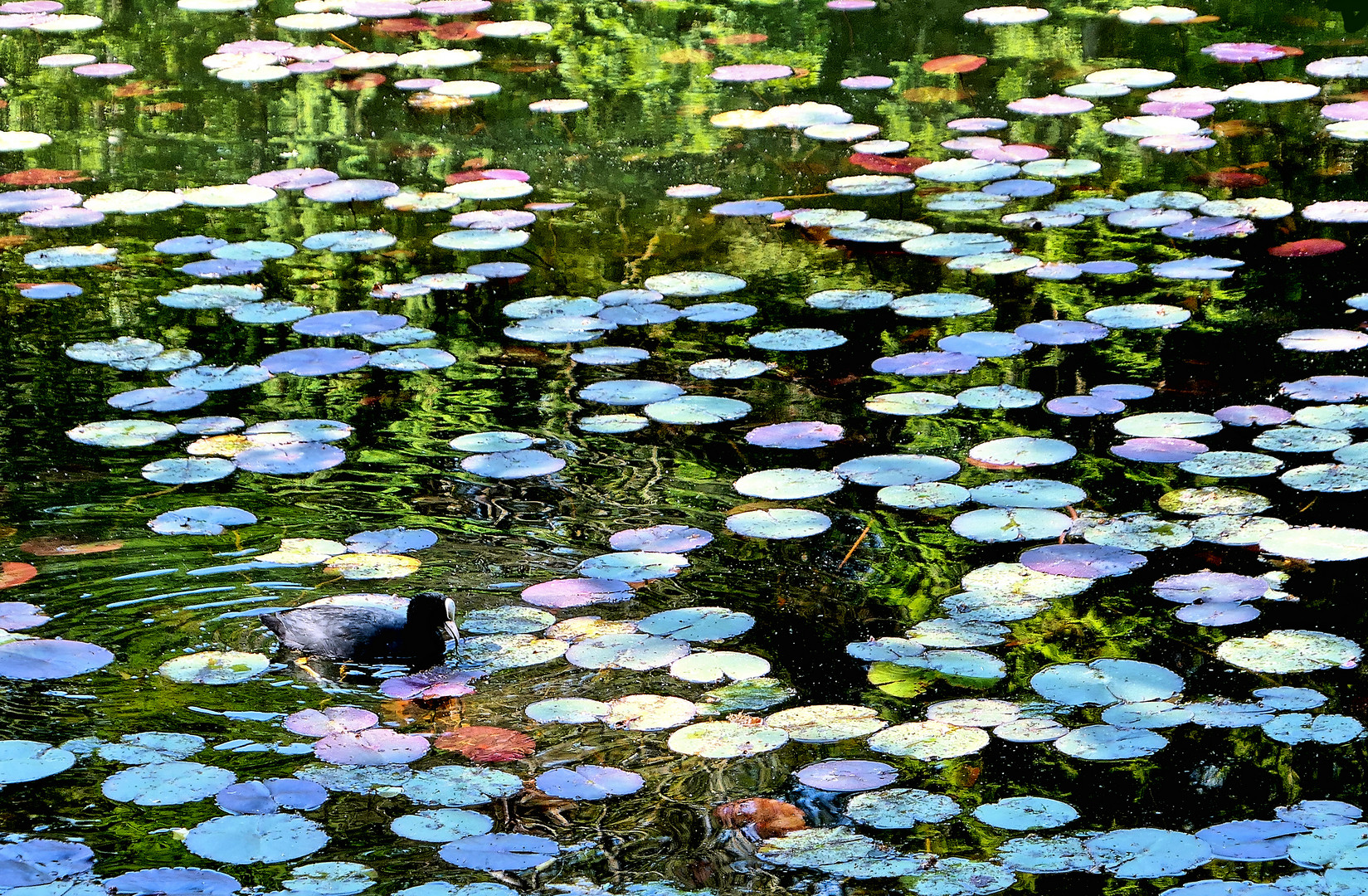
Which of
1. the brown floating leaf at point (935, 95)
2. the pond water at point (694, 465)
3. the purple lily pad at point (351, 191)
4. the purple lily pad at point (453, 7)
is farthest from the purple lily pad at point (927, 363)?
the purple lily pad at point (453, 7)

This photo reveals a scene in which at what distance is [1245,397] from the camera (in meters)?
3.42

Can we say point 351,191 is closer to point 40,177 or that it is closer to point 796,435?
point 40,177

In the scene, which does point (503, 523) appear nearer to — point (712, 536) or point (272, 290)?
point (712, 536)

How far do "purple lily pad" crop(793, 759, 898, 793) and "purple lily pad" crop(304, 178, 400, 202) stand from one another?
8.57 ft

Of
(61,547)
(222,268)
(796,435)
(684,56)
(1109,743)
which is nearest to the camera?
(1109,743)

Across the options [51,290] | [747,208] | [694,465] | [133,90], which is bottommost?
[694,465]

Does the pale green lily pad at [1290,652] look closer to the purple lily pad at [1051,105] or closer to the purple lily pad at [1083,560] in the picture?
the purple lily pad at [1083,560]

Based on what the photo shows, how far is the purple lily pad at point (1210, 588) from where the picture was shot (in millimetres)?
2744

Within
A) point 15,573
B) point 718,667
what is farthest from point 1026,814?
point 15,573

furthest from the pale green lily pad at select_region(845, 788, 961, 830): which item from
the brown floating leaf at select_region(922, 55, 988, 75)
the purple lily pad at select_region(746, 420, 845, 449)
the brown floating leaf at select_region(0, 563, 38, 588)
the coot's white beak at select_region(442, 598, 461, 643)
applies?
the brown floating leaf at select_region(922, 55, 988, 75)

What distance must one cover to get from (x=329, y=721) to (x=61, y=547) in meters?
0.76

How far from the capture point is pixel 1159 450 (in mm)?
3209

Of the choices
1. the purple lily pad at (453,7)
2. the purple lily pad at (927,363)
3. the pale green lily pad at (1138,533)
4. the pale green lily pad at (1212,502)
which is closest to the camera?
the pale green lily pad at (1138,533)

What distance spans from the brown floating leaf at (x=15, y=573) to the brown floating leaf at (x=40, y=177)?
2.12 meters
